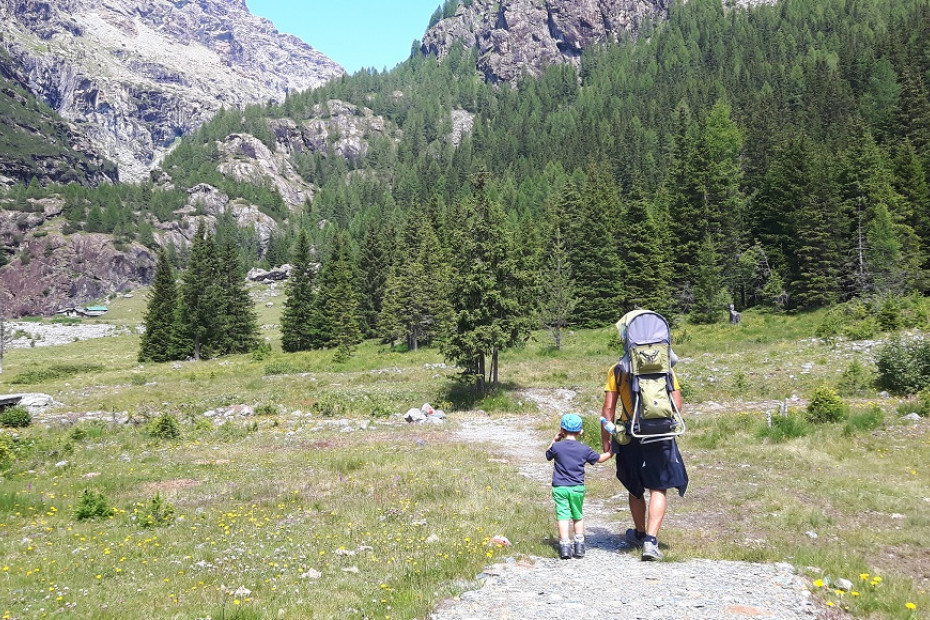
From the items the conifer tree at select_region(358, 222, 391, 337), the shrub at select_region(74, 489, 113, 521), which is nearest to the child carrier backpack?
the shrub at select_region(74, 489, 113, 521)

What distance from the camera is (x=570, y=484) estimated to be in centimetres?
774

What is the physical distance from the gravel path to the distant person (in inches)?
9.6

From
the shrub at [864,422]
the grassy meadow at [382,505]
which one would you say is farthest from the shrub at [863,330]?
the shrub at [864,422]

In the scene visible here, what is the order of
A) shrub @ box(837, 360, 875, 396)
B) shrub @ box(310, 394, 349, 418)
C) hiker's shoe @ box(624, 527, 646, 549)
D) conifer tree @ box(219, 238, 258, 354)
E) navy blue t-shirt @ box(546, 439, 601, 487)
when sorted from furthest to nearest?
1. conifer tree @ box(219, 238, 258, 354)
2. shrub @ box(310, 394, 349, 418)
3. shrub @ box(837, 360, 875, 396)
4. hiker's shoe @ box(624, 527, 646, 549)
5. navy blue t-shirt @ box(546, 439, 601, 487)

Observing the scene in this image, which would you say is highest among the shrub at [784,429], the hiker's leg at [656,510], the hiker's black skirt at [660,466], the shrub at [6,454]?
the hiker's black skirt at [660,466]

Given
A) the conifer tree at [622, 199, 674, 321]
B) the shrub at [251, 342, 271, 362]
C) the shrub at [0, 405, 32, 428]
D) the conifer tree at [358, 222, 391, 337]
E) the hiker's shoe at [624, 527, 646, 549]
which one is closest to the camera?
the hiker's shoe at [624, 527, 646, 549]

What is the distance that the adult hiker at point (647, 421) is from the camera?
7.24m

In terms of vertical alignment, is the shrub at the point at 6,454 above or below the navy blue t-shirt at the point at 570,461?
below

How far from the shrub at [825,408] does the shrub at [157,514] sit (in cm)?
1899

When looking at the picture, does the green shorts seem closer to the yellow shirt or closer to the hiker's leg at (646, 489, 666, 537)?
the hiker's leg at (646, 489, 666, 537)

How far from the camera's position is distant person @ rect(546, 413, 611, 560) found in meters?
7.62

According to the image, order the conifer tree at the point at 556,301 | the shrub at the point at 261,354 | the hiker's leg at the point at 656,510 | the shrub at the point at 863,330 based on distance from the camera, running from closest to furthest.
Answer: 1. the hiker's leg at the point at 656,510
2. the shrub at the point at 863,330
3. the conifer tree at the point at 556,301
4. the shrub at the point at 261,354

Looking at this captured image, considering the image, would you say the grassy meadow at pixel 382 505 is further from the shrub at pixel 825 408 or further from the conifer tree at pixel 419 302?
the conifer tree at pixel 419 302

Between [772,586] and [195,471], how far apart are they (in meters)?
14.8
